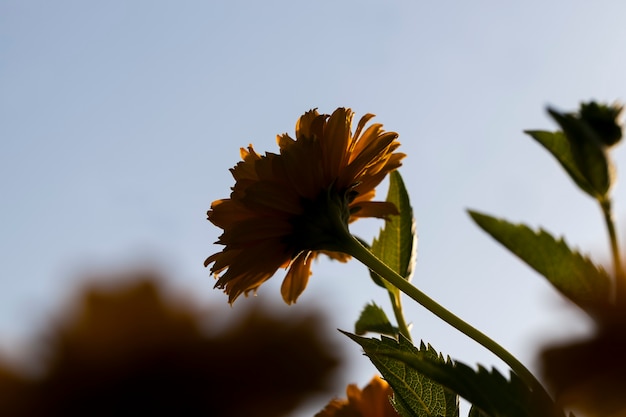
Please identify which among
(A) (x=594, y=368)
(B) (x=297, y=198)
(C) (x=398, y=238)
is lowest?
(A) (x=594, y=368)

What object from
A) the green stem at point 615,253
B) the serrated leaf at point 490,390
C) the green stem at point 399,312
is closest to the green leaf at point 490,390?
the serrated leaf at point 490,390

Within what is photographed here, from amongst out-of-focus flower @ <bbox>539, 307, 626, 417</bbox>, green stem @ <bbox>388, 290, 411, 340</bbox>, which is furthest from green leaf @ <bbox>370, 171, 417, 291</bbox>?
out-of-focus flower @ <bbox>539, 307, 626, 417</bbox>

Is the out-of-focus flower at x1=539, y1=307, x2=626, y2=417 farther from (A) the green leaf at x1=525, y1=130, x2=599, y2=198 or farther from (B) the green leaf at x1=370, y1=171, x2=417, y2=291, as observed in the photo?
(B) the green leaf at x1=370, y1=171, x2=417, y2=291

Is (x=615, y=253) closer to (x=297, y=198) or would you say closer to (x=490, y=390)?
(x=490, y=390)

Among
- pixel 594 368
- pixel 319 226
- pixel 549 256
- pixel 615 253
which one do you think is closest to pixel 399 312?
pixel 319 226

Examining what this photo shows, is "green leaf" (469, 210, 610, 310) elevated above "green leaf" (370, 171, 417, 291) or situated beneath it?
situated beneath

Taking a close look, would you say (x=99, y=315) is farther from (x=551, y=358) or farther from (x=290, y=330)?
(x=551, y=358)

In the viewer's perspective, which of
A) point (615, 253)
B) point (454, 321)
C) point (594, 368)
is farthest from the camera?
point (454, 321)
